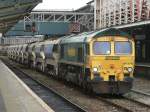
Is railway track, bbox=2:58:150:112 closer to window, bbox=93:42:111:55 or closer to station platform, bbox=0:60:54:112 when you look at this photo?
window, bbox=93:42:111:55

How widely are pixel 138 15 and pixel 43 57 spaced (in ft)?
25.0

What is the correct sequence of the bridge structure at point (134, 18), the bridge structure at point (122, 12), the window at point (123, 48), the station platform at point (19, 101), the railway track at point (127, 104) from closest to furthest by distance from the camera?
1. the station platform at point (19, 101)
2. the railway track at point (127, 104)
3. the window at point (123, 48)
4. the bridge structure at point (134, 18)
5. the bridge structure at point (122, 12)

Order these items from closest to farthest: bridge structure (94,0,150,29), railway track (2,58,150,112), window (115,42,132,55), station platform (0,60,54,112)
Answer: station platform (0,60,54,112) → railway track (2,58,150,112) → window (115,42,132,55) → bridge structure (94,0,150,29)

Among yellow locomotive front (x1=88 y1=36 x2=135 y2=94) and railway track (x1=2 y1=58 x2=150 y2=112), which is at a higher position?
yellow locomotive front (x1=88 y1=36 x2=135 y2=94)

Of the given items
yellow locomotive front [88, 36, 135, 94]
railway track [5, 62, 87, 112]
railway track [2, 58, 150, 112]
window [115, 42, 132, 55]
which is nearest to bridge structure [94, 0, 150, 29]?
window [115, 42, 132, 55]

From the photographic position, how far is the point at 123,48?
2064cm

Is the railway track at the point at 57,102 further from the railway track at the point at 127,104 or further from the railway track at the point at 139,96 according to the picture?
the railway track at the point at 139,96

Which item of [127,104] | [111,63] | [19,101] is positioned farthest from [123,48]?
[19,101]

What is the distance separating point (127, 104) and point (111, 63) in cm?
216

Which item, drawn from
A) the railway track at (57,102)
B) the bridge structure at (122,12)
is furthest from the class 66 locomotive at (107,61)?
the bridge structure at (122,12)

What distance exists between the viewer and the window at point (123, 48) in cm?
2056

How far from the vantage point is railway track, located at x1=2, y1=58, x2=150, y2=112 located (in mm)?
17081

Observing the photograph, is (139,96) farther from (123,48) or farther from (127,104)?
(127,104)

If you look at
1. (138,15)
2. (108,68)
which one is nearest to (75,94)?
(108,68)
